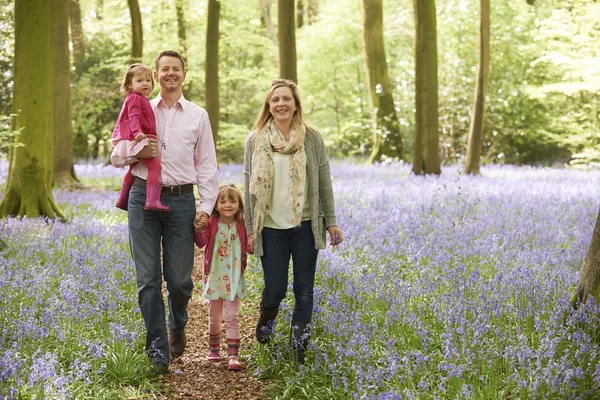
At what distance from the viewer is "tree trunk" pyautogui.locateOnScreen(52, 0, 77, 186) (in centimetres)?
1605

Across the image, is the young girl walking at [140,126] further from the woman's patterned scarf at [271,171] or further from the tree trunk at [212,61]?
the tree trunk at [212,61]

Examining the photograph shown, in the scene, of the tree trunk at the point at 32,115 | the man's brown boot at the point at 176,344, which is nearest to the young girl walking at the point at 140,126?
the man's brown boot at the point at 176,344

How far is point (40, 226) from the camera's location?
9.69 meters

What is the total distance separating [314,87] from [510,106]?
1081cm

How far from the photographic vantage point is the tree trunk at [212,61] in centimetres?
1878

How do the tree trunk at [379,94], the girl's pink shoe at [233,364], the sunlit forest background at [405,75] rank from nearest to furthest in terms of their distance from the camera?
the girl's pink shoe at [233,364], the tree trunk at [379,94], the sunlit forest background at [405,75]

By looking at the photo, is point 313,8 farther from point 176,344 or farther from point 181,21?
point 176,344

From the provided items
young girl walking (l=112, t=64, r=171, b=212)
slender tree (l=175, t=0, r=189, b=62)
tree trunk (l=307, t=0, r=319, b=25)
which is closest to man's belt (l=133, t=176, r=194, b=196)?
young girl walking (l=112, t=64, r=171, b=212)

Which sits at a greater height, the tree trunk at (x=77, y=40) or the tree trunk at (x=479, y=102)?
the tree trunk at (x=77, y=40)

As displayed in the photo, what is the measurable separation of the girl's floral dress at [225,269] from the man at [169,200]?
29 cm

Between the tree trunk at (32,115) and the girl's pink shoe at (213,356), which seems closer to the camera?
the girl's pink shoe at (213,356)

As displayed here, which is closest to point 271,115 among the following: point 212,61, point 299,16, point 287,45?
point 287,45

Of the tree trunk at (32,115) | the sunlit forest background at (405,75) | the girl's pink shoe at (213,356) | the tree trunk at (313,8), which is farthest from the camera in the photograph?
the tree trunk at (313,8)

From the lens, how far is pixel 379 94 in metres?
22.7
